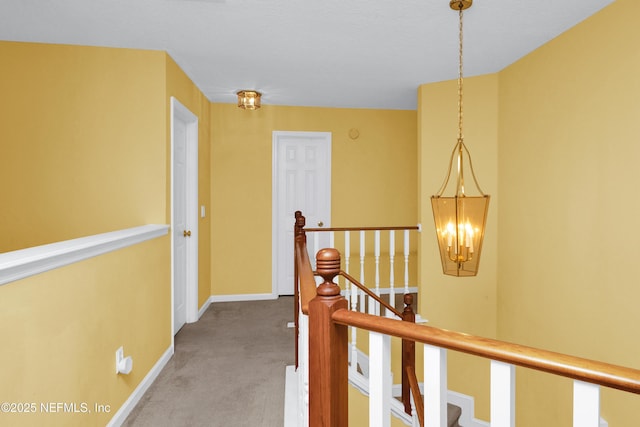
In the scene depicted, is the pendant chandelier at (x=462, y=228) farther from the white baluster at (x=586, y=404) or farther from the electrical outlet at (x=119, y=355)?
the electrical outlet at (x=119, y=355)

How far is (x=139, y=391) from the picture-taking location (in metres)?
2.31

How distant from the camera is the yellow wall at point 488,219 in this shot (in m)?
3.48

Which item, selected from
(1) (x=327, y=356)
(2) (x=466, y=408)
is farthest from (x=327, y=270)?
(2) (x=466, y=408)

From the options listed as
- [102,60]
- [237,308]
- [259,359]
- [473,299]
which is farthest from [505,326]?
[102,60]

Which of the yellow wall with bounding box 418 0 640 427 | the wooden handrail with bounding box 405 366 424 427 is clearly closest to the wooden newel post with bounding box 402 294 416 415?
the wooden handrail with bounding box 405 366 424 427

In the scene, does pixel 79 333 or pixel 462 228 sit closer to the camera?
pixel 79 333

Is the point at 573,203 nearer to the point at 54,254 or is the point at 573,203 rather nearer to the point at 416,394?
the point at 416,394

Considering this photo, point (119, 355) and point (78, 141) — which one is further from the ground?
point (78, 141)

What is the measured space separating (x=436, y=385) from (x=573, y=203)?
247cm

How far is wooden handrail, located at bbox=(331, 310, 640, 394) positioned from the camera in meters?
0.58

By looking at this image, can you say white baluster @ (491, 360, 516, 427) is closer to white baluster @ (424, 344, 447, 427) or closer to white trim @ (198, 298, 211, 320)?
white baluster @ (424, 344, 447, 427)

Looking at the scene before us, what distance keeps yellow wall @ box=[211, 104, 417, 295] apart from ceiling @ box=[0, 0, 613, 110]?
102cm

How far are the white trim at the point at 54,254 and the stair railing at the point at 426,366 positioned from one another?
110 centimetres

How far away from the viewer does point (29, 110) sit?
2.74m
